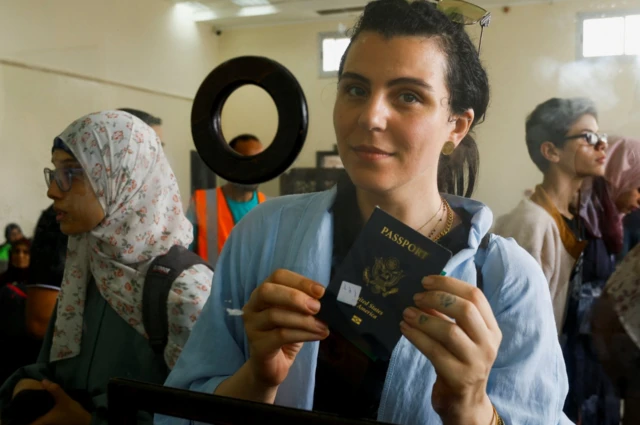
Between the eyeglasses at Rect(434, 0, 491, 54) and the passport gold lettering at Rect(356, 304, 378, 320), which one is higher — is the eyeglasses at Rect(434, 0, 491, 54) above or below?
above

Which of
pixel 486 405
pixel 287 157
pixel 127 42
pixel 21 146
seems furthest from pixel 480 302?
pixel 21 146

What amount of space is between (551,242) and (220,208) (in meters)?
0.45

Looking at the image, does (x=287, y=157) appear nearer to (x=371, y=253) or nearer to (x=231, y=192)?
(x=231, y=192)

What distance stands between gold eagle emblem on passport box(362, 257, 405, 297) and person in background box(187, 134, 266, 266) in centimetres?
23

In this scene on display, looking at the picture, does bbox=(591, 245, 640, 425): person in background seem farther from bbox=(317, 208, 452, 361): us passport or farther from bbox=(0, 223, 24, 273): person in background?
bbox=(0, 223, 24, 273): person in background

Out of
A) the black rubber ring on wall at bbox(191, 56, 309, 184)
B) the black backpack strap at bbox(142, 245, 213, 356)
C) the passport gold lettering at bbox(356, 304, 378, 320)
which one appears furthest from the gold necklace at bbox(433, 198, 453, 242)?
the black backpack strap at bbox(142, 245, 213, 356)

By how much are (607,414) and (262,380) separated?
41cm

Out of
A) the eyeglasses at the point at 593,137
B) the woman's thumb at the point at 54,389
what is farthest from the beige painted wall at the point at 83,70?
the eyeglasses at the point at 593,137

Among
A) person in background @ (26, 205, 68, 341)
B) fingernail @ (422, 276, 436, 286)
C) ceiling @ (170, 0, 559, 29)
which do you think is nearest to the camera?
fingernail @ (422, 276, 436, 286)

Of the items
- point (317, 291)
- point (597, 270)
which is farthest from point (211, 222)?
point (597, 270)

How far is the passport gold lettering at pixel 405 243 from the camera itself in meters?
0.59

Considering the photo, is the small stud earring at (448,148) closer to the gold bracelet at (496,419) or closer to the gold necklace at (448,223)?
the gold necklace at (448,223)

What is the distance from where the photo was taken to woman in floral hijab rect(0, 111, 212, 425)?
85 centimetres

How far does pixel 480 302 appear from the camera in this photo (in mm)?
585
